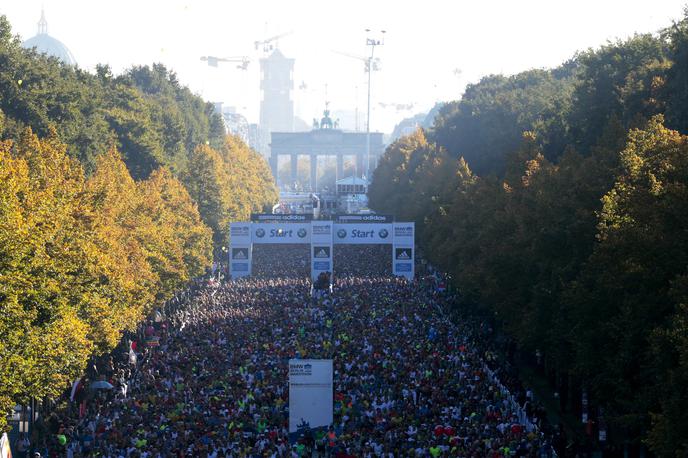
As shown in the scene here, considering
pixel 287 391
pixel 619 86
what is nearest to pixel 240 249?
pixel 619 86

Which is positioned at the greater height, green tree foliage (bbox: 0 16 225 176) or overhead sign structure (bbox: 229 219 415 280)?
green tree foliage (bbox: 0 16 225 176)

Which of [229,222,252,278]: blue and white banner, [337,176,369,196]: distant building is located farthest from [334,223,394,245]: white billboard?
[337,176,369,196]: distant building

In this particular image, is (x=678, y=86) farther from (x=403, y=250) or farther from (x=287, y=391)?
(x=403, y=250)

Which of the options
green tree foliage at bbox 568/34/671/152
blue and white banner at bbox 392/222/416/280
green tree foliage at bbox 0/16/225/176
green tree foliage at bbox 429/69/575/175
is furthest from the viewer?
green tree foliage at bbox 429/69/575/175

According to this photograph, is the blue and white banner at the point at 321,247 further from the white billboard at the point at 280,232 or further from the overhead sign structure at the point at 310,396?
the overhead sign structure at the point at 310,396

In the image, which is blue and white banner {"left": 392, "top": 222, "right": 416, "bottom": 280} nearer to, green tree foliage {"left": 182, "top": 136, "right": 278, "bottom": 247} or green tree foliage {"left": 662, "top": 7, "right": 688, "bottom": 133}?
green tree foliage {"left": 182, "top": 136, "right": 278, "bottom": 247}

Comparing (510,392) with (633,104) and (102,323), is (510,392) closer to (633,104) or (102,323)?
(102,323)

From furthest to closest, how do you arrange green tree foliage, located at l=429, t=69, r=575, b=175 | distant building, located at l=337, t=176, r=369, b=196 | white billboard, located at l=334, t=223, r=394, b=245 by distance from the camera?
1. distant building, located at l=337, t=176, r=369, b=196
2. green tree foliage, located at l=429, t=69, r=575, b=175
3. white billboard, located at l=334, t=223, r=394, b=245
